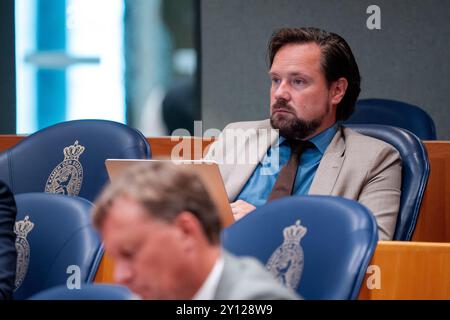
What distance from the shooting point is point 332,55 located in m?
2.92

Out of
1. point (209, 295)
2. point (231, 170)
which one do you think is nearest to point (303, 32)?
point (231, 170)

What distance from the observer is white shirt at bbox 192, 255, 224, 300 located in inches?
48.8

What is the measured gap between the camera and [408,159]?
2.71 meters

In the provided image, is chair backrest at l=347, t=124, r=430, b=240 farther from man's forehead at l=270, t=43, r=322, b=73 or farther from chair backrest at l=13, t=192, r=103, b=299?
chair backrest at l=13, t=192, r=103, b=299

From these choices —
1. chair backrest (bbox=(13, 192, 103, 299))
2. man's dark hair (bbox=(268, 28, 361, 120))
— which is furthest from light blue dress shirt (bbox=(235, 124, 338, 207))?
chair backrest (bbox=(13, 192, 103, 299))

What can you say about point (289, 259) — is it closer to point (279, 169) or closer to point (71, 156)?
point (279, 169)

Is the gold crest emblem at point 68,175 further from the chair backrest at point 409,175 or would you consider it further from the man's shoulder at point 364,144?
the chair backrest at point 409,175

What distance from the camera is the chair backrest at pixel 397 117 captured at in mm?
3822

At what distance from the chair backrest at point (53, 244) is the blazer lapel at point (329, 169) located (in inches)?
30.0

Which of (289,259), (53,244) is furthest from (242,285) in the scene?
(53,244)

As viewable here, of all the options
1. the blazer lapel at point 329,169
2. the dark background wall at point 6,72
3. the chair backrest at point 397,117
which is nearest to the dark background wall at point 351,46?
the dark background wall at point 6,72

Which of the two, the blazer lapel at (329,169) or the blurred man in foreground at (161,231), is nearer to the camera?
the blurred man in foreground at (161,231)

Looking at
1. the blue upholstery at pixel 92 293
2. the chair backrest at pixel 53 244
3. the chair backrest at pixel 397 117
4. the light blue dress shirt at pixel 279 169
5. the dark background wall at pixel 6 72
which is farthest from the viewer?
the dark background wall at pixel 6 72

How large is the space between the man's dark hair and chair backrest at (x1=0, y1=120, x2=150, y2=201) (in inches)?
21.0
